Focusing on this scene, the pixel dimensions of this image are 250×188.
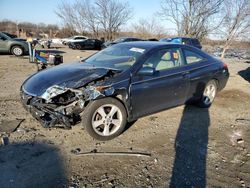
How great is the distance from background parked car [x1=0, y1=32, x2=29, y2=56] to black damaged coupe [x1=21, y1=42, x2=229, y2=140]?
1153cm

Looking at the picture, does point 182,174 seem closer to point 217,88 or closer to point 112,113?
point 112,113

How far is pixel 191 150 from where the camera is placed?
3.52 metres

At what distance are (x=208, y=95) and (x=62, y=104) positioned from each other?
3.48 meters

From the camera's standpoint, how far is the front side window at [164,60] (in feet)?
13.7

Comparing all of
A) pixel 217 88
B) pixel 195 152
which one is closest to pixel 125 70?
pixel 195 152

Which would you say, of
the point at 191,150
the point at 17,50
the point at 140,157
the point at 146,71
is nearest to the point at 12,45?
the point at 17,50

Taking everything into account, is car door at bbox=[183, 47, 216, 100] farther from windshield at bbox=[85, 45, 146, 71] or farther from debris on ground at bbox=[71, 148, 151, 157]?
debris on ground at bbox=[71, 148, 151, 157]

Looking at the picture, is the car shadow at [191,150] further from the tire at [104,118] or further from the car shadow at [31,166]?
the car shadow at [31,166]

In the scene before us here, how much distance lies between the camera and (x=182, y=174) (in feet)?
9.61

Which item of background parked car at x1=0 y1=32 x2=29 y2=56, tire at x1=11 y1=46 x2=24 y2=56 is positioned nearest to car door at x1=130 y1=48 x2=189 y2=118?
background parked car at x1=0 y1=32 x2=29 y2=56

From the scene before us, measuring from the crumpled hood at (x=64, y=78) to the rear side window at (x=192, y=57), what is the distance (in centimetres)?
183

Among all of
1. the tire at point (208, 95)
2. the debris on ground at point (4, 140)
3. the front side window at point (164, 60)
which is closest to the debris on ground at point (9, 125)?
the debris on ground at point (4, 140)

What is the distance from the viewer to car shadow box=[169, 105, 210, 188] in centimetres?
284

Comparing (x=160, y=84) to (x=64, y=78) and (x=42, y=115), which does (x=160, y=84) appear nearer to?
(x=64, y=78)
